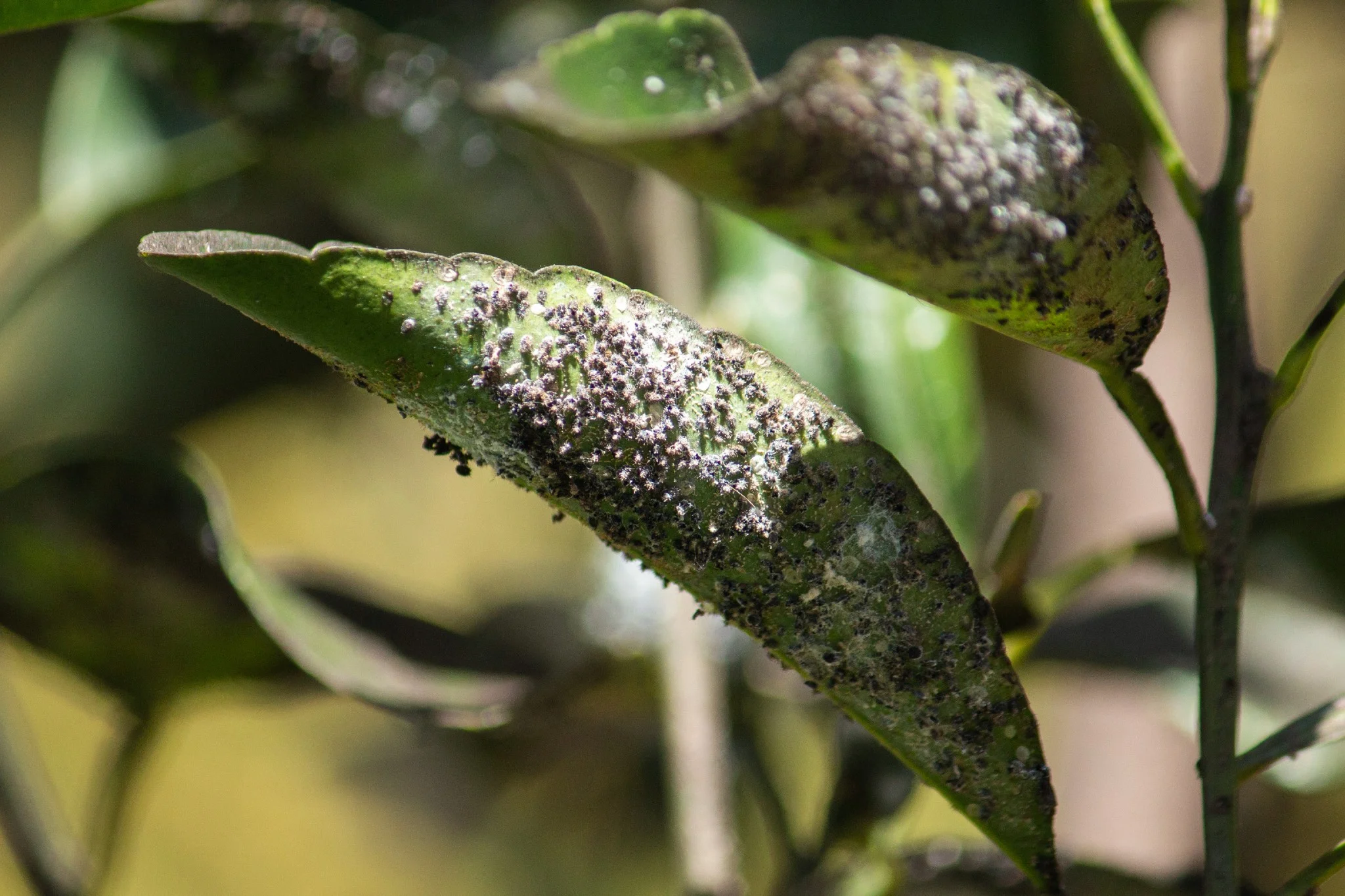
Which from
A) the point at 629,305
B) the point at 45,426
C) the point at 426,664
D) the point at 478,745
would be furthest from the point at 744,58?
the point at 45,426

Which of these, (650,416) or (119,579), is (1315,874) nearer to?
(650,416)

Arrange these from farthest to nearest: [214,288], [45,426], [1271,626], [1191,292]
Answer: [45,426], [1191,292], [1271,626], [214,288]

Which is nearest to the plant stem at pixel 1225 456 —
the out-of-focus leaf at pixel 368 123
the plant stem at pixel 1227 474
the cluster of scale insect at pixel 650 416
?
the plant stem at pixel 1227 474

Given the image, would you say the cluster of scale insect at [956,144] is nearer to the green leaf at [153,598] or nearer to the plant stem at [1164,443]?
the plant stem at [1164,443]

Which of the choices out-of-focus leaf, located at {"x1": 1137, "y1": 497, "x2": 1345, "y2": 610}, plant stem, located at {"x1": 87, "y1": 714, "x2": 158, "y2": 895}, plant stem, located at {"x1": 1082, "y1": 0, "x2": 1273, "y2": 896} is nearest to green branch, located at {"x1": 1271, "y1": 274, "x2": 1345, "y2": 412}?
plant stem, located at {"x1": 1082, "y1": 0, "x2": 1273, "y2": 896}

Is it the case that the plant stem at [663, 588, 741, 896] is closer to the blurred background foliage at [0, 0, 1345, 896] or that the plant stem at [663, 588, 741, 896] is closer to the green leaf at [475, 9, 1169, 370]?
the blurred background foliage at [0, 0, 1345, 896]

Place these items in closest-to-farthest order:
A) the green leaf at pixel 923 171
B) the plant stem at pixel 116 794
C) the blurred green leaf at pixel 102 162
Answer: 1. the green leaf at pixel 923 171
2. the plant stem at pixel 116 794
3. the blurred green leaf at pixel 102 162

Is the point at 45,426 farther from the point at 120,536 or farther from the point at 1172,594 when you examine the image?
the point at 1172,594
